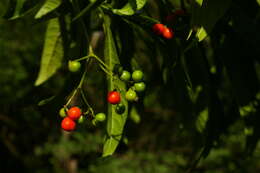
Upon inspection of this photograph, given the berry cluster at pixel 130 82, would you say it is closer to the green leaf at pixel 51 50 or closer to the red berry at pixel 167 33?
the red berry at pixel 167 33

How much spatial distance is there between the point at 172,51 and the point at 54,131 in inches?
180

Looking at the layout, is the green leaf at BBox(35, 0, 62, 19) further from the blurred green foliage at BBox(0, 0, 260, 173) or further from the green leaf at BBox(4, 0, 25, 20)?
the blurred green foliage at BBox(0, 0, 260, 173)

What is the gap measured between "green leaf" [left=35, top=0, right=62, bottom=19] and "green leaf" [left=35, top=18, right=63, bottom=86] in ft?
1.74

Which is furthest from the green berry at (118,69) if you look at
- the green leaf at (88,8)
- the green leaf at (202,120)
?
the green leaf at (202,120)

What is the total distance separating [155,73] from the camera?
6.82ft

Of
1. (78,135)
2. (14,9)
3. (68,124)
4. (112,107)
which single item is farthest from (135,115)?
(78,135)

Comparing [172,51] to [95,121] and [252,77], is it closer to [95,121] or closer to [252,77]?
[95,121]

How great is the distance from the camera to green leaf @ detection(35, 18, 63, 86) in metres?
1.52

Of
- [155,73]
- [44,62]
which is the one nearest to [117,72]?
[44,62]

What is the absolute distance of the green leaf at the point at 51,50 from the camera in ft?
4.99

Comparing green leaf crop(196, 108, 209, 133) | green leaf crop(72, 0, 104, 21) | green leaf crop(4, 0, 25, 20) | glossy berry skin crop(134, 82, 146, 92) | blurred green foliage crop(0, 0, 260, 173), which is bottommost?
blurred green foliage crop(0, 0, 260, 173)

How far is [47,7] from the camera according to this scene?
0.98m

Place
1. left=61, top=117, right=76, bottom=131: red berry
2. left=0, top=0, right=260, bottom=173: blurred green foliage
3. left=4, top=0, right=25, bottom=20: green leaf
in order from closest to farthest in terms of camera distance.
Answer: left=4, top=0, right=25, bottom=20: green leaf, left=61, top=117, right=76, bottom=131: red berry, left=0, top=0, right=260, bottom=173: blurred green foliage

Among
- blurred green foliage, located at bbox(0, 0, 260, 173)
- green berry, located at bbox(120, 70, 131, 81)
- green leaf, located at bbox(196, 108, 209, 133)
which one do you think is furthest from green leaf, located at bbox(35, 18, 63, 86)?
blurred green foliage, located at bbox(0, 0, 260, 173)
